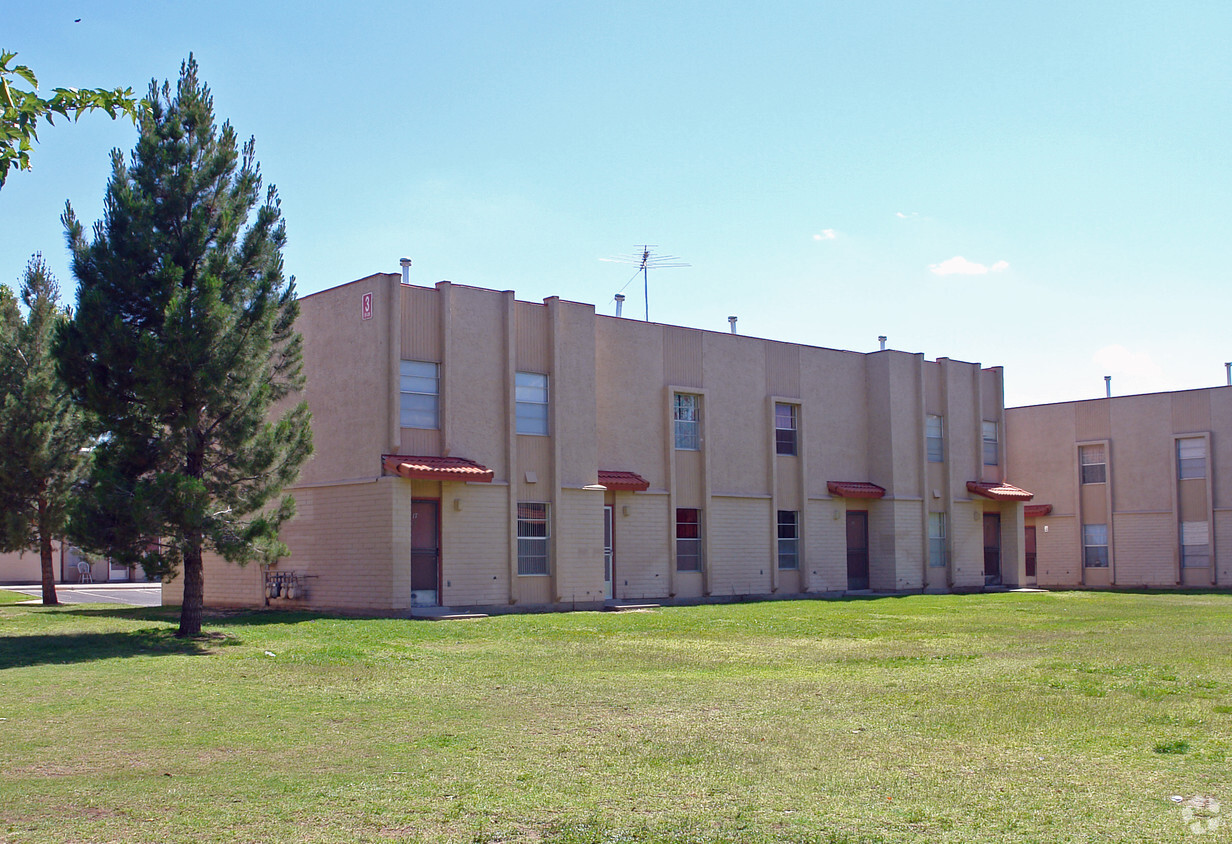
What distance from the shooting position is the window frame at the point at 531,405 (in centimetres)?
2602

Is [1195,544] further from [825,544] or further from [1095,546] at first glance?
[825,544]

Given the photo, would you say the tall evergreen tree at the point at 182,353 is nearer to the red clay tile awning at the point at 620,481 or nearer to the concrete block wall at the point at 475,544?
the concrete block wall at the point at 475,544

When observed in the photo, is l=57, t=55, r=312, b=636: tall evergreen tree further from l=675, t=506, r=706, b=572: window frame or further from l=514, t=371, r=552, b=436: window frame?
l=675, t=506, r=706, b=572: window frame

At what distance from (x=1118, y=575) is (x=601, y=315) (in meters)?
26.2

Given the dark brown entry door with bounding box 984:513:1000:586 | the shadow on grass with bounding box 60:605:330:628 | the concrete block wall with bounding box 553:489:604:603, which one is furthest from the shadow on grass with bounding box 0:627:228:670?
the dark brown entry door with bounding box 984:513:1000:586

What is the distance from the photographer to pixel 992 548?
39812mm

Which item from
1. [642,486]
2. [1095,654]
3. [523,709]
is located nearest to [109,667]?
[523,709]

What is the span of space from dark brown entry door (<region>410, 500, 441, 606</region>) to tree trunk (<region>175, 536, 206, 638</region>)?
21.3ft

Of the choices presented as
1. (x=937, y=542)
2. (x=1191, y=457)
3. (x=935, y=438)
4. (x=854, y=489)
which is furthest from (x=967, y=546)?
(x=1191, y=457)

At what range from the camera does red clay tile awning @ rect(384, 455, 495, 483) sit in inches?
899

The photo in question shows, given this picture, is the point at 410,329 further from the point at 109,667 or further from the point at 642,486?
the point at 109,667

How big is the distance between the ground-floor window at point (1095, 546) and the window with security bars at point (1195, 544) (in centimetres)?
282

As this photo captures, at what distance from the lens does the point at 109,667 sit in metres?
13.6

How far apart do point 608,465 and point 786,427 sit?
6947 mm
